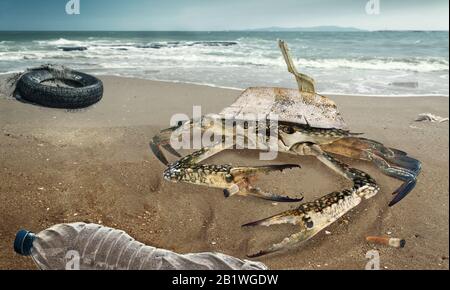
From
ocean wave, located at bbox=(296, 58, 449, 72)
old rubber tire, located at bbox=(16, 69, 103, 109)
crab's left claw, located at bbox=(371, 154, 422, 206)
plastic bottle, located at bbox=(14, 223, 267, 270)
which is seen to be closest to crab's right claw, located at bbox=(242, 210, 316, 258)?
plastic bottle, located at bbox=(14, 223, 267, 270)

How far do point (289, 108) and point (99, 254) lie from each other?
2.23 m

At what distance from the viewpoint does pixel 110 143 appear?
12.8 feet

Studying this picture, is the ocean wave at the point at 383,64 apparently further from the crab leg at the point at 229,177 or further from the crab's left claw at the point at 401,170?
the crab leg at the point at 229,177

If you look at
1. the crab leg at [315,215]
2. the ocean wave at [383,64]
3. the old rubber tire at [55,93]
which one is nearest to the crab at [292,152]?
the crab leg at [315,215]

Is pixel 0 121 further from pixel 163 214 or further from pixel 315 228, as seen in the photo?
pixel 315 228

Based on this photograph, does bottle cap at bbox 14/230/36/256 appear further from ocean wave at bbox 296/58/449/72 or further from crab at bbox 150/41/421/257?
ocean wave at bbox 296/58/449/72

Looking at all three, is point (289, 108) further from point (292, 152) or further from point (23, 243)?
point (23, 243)

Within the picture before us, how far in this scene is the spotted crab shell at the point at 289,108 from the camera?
3436mm

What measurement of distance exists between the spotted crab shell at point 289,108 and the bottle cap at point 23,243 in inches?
80.4

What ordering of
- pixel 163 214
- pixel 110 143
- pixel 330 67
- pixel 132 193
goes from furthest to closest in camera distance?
pixel 330 67 < pixel 110 143 < pixel 132 193 < pixel 163 214

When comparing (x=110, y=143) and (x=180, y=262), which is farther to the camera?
(x=110, y=143)

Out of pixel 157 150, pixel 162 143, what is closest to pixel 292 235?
pixel 157 150
